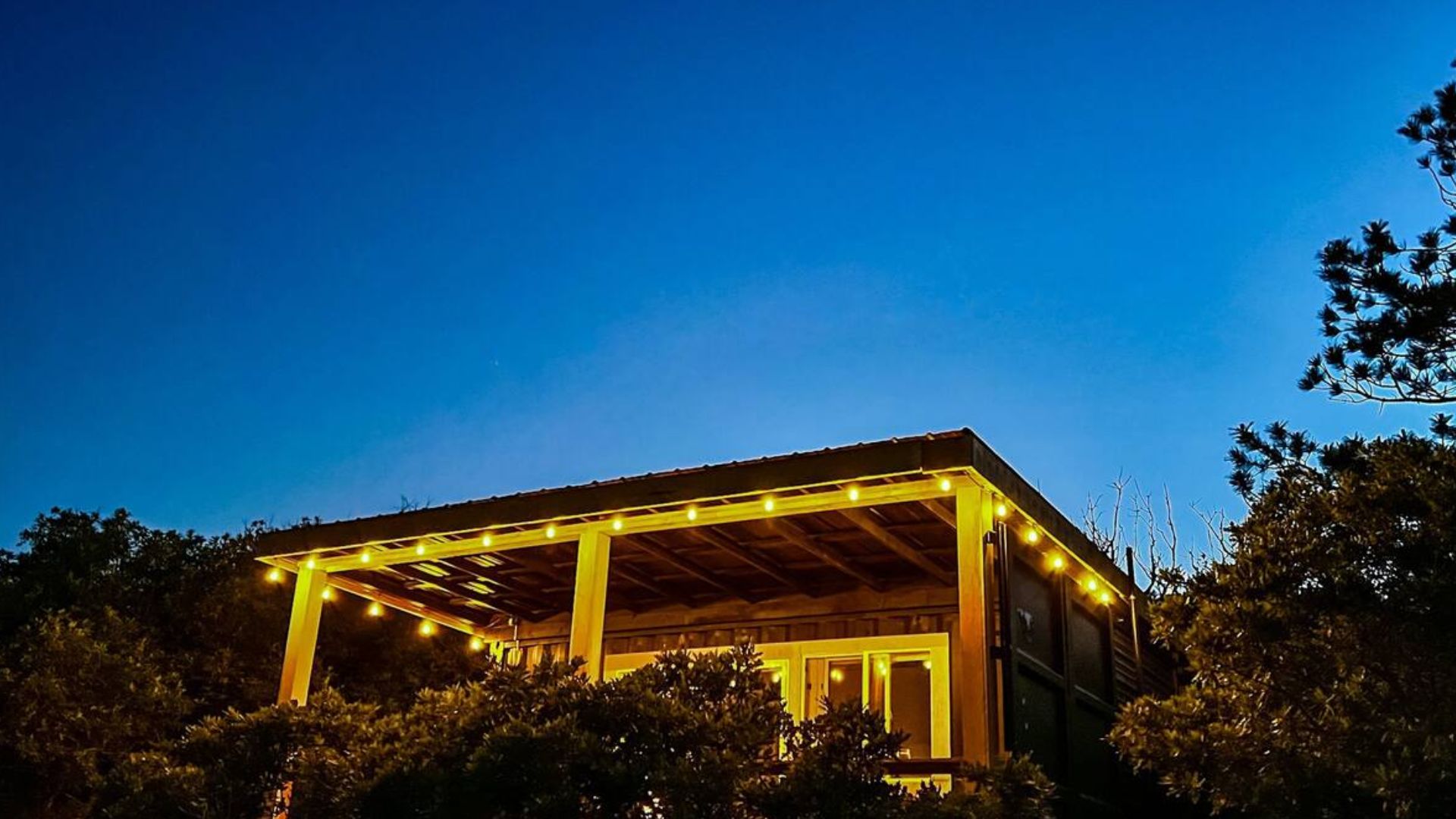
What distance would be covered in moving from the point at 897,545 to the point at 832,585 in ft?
4.75

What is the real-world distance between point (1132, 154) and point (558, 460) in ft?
177

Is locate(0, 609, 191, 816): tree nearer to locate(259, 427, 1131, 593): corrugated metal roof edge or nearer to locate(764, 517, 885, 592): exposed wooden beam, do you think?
locate(259, 427, 1131, 593): corrugated metal roof edge

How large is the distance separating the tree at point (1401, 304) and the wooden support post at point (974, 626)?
3.00 m

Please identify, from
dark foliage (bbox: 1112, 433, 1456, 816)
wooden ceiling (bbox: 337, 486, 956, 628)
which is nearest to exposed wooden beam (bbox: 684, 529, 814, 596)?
wooden ceiling (bbox: 337, 486, 956, 628)

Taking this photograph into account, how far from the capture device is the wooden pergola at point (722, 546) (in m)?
6.62

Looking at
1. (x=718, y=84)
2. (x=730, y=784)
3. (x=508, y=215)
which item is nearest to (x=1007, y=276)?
(x=508, y=215)

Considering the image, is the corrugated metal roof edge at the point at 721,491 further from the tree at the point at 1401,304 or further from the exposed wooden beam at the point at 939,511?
the tree at the point at 1401,304

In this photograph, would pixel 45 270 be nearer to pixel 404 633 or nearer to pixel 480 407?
pixel 480 407

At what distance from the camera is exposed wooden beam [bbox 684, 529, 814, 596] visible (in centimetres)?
835

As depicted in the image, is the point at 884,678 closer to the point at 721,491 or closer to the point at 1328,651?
the point at 721,491

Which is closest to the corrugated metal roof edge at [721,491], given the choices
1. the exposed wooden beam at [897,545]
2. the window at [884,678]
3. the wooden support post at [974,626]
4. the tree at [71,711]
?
the wooden support post at [974,626]

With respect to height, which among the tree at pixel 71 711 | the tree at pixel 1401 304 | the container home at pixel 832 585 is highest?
the tree at pixel 1401 304

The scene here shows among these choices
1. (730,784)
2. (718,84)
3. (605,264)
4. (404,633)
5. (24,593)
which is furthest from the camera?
(605,264)

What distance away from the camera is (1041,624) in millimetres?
8008
